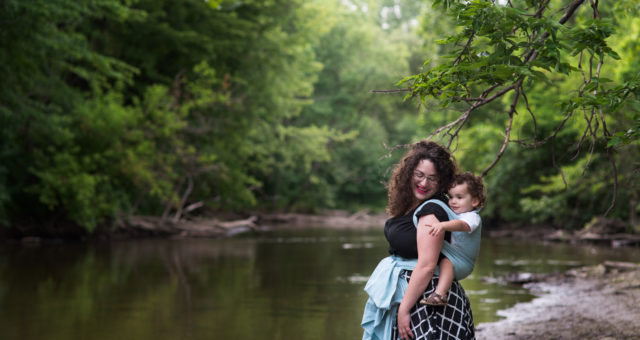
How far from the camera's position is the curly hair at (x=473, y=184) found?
3.71m

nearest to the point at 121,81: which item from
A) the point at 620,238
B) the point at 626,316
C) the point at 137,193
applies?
the point at 137,193

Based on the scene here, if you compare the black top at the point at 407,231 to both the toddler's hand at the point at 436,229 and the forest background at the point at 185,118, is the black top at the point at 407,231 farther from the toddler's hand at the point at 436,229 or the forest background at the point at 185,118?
the forest background at the point at 185,118

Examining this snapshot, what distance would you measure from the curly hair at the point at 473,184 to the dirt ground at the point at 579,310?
2.99 m

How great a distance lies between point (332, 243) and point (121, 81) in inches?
356

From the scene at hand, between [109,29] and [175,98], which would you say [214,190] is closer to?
[175,98]

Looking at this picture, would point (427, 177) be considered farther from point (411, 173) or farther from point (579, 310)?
point (579, 310)

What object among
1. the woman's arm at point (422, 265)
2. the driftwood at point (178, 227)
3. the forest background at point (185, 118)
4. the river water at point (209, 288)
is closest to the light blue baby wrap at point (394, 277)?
the woman's arm at point (422, 265)

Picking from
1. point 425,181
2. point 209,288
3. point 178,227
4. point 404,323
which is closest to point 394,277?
point 404,323

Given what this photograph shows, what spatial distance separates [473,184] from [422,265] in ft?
1.89

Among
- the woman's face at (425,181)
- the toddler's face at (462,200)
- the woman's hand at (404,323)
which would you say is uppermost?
the woman's face at (425,181)

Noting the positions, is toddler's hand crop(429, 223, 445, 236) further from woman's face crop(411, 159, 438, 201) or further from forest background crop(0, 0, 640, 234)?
forest background crop(0, 0, 640, 234)

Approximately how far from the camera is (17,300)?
29.5ft

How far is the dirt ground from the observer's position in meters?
6.39

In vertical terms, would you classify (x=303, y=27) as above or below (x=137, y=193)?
above
